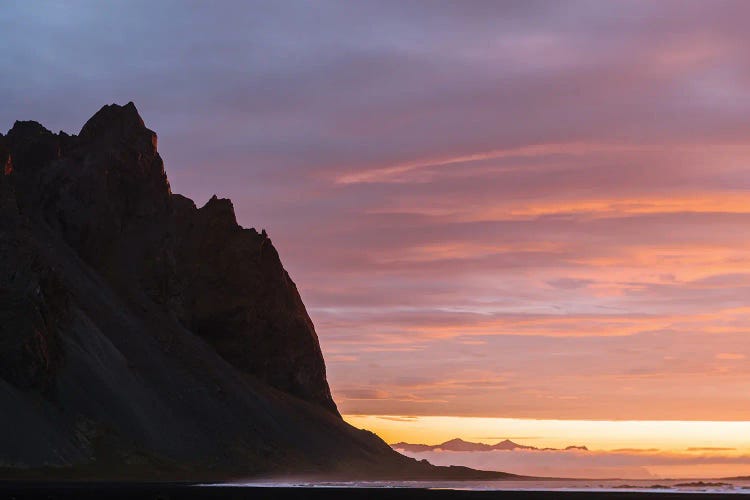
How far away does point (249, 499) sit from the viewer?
16025 cm

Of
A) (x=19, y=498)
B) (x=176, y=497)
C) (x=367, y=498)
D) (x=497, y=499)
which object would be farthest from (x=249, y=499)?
(x=497, y=499)

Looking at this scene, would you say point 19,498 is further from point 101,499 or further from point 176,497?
point 176,497

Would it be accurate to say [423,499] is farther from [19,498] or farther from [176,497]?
[19,498]

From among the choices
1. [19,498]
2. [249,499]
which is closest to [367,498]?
[249,499]

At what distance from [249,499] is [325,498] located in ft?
52.2

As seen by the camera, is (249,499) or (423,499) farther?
(423,499)

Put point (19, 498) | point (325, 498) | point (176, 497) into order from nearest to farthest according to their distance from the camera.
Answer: point (19, 498) → point (176, 497) → point (325, 498)

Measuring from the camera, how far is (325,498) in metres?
172

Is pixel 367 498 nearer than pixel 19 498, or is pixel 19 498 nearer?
pixel 19 498

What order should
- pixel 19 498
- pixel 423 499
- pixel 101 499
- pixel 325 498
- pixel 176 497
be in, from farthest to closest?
pixel 423 499 < pixel 325 498 < pixel 176 497 < pixel 101 499 < pixel 19 498

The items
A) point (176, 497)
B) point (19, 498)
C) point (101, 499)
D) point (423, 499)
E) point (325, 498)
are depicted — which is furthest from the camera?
point (423, 499)

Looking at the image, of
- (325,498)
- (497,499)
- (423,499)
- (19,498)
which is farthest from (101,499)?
(497,499)

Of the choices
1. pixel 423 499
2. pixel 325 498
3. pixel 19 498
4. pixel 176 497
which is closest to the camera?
pixel 19 498

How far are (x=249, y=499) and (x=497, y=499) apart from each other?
55.6 metres
